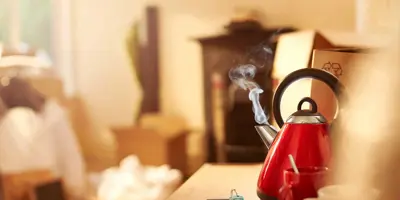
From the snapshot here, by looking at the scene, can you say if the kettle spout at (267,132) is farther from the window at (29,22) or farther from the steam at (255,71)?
the window at (29,22)

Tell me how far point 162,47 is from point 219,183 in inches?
42.9

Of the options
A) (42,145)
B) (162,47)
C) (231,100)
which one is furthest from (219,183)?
(162,47)

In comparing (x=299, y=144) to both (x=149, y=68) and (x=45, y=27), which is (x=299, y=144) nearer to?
(x=45, y=27)

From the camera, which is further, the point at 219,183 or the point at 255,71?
the point at 255,71

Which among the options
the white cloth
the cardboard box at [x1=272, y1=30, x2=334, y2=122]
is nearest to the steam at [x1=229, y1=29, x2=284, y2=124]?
the cardboard box at [x1=272, y1=30, x2=334, y2=122]

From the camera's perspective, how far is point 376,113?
0.45 meters

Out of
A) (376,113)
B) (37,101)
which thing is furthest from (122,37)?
(376,113)

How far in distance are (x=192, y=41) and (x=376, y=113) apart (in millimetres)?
1273

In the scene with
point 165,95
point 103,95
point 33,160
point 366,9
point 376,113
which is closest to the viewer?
point 376,113

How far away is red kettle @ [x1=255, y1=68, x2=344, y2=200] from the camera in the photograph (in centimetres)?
51

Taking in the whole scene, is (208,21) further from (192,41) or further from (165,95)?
(165,95)

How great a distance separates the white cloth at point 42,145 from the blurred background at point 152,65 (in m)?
0.06

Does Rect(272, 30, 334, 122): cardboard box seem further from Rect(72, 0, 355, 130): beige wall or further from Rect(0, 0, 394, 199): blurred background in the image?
Rect(72, 0, 355, 130): beige wall

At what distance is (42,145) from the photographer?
1307mm
